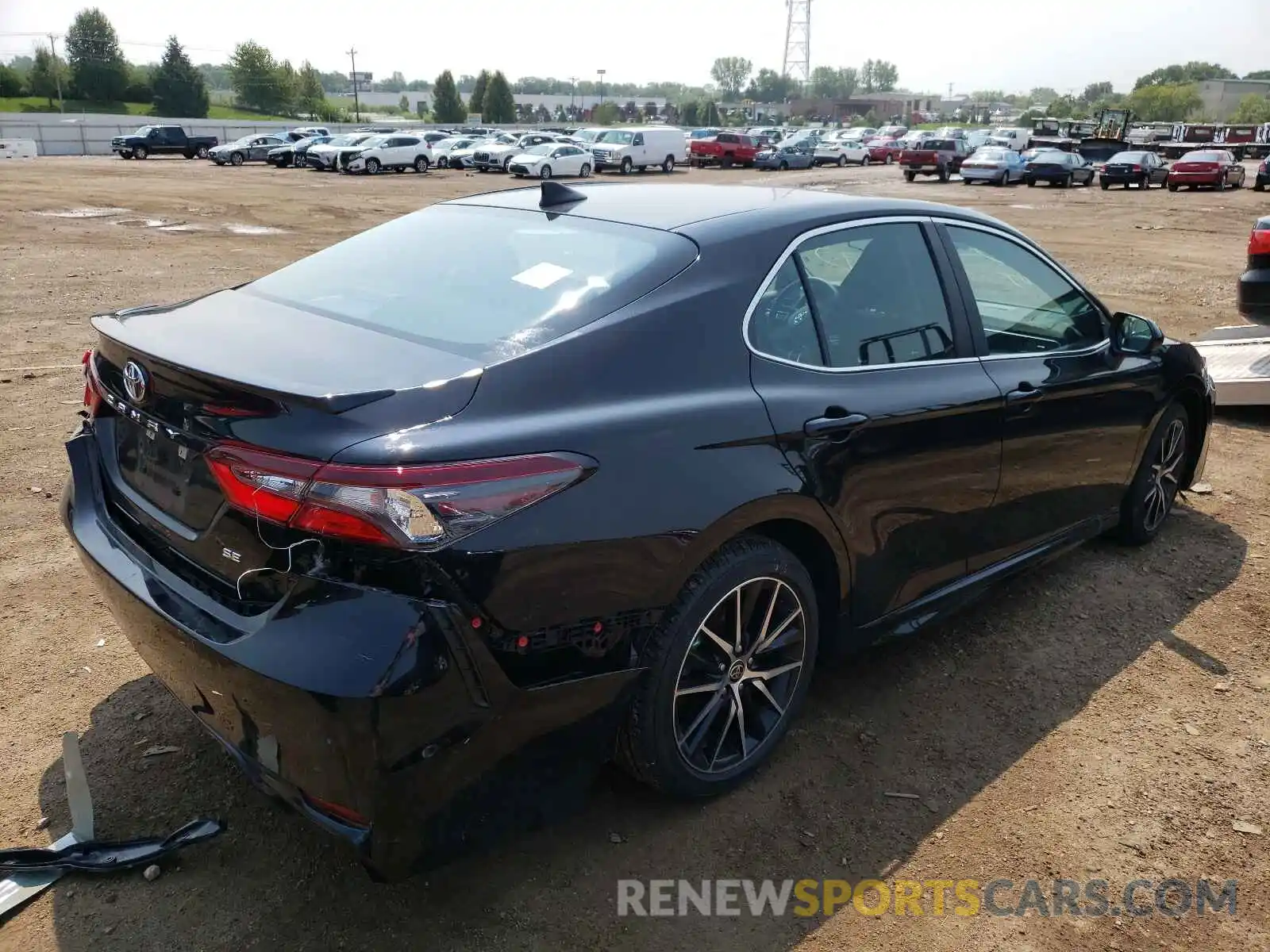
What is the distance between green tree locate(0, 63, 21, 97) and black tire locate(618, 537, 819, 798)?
3968 inches

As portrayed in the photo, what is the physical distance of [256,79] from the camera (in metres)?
105

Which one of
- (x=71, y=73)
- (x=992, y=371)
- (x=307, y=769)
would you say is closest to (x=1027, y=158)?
(x=992, y=371)

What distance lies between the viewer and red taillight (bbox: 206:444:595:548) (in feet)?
7.05

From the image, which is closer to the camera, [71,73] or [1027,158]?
[1027,158]

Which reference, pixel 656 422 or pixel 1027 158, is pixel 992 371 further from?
pixel 1027 158

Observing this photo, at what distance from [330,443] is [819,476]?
4.85 feet

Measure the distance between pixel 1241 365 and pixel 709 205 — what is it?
6036 mm

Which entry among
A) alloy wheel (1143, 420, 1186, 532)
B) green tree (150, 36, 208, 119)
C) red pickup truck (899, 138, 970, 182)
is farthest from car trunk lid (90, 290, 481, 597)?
green tree (150, 36, 208, 119)

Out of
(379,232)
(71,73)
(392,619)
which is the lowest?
(392,619)

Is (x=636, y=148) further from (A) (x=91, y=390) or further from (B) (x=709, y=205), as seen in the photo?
(A) (x=91, y=390)

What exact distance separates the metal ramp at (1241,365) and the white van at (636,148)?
3626 centimetres

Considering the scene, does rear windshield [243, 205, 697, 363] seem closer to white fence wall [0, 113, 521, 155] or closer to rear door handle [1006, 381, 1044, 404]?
rear door handle [1006, 381, 1044, 404]

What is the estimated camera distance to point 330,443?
219cm

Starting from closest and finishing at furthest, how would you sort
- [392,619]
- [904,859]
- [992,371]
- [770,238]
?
1. [392,619]
2. [904,859]
3. [770,238]
4. [992,371]
